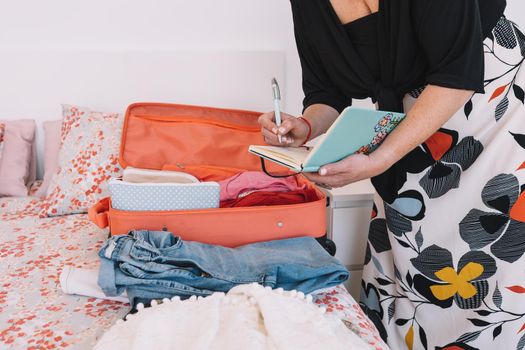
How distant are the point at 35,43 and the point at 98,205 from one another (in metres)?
1.05

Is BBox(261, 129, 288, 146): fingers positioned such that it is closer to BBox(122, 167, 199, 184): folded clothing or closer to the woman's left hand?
the woman's left hand

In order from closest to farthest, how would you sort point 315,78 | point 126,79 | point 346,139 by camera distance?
point 346,139, point 315,78, point 126,79

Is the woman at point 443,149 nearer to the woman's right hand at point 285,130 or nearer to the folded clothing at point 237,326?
the woman's right hand at point 285,130

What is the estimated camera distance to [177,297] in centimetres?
73

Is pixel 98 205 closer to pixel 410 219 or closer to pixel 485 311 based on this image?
pixel 410 219

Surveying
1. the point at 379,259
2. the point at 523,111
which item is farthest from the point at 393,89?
the point at 379,259

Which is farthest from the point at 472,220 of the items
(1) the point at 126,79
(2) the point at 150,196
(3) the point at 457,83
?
(1) the point at 126,79

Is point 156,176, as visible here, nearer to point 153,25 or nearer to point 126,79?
point 126,79

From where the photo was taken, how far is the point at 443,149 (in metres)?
0.98

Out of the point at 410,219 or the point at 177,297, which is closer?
the point at 177,297

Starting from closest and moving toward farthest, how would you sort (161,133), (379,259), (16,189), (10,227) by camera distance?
(379,259)
(10,227)
(161,133)
(16,189)

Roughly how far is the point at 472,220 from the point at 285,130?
49cm

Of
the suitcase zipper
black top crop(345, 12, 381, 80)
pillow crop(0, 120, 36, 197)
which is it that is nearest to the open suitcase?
the suitcase zipper

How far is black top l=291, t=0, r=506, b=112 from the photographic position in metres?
0.78
